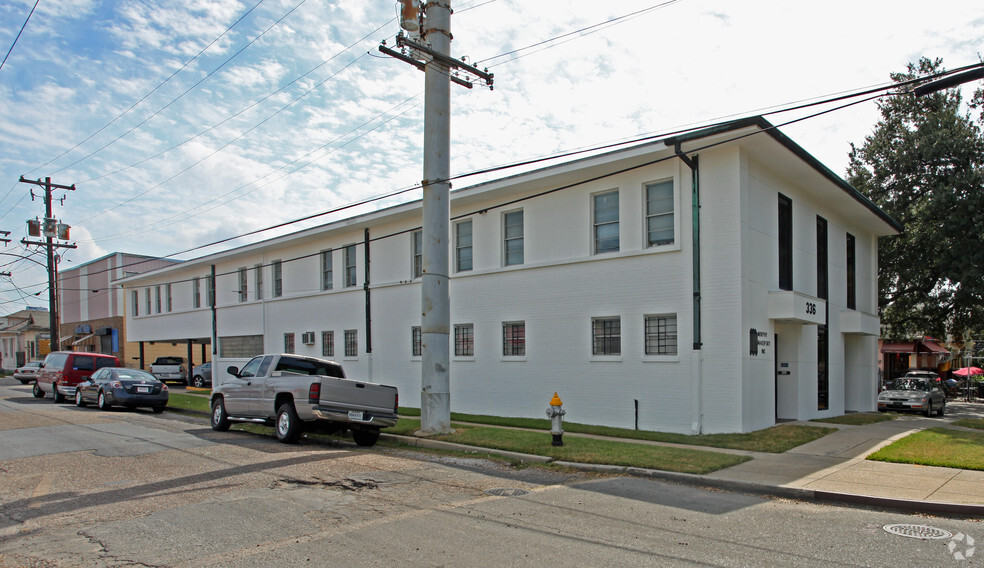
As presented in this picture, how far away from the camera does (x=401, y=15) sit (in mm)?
14586

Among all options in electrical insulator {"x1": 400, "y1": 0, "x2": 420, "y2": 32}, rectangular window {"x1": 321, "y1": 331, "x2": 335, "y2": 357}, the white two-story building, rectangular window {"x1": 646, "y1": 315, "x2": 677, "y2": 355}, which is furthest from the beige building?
rectangular window {"x1": 646, "y1": 315, "x2": 677, "y2": 355}

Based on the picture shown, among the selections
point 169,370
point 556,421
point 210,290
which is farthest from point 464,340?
point 169,370

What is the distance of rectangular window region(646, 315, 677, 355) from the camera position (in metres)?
16.2

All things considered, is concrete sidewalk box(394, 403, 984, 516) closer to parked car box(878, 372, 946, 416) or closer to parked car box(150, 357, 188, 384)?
parked car box(878, 372, 946, 416)

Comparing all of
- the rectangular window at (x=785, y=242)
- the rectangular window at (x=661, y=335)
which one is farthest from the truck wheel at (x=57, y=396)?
the rectangular window at (x=785, y=242)

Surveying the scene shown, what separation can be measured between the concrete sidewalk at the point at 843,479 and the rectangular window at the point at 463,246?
9.39 m

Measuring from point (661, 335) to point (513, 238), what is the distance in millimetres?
5630

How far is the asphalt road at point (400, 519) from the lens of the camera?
5.93 m

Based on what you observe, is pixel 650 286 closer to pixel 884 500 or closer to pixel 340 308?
pixel 884 500

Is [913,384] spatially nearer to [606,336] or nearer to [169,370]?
[606,336]

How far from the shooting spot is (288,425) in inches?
523

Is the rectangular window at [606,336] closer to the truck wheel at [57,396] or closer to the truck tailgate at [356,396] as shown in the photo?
the truck tailgate at [356,396]

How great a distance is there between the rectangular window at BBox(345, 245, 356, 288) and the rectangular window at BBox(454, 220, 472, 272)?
596 centimetres

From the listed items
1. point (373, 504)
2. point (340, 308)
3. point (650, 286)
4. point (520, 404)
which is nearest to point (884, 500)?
point (373, 504)
